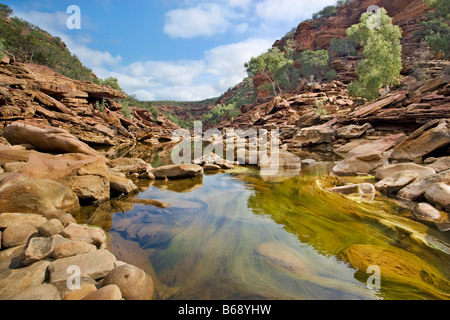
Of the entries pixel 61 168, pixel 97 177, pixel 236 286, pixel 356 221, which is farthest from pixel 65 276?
pixel 356 221

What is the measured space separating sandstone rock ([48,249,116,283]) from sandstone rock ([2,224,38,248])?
3.12ft

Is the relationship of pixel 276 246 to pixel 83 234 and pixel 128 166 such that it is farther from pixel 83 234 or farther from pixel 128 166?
pixel 128 166

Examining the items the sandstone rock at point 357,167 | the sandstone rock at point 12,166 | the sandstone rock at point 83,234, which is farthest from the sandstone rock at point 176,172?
the sandstone rock at point 357,167

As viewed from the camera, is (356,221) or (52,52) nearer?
(356,221)

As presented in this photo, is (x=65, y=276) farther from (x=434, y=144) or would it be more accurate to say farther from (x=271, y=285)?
(x=434, y=144)

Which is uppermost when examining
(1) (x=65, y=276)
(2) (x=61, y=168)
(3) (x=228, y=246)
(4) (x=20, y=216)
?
(2) (x=61, y=168)

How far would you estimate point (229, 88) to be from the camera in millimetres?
96250

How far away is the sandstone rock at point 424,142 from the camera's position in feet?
21.0

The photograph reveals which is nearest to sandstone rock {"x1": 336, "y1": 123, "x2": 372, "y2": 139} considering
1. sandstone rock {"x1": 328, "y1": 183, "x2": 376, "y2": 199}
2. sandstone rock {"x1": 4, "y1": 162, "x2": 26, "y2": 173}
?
sandstone rock {"x1": 328, "y1": 183, "x2": 376, "y2": 199}

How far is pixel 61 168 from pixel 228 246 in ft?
14.9

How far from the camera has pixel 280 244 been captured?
10.2ft

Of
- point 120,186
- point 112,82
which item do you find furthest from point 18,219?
point 112,82

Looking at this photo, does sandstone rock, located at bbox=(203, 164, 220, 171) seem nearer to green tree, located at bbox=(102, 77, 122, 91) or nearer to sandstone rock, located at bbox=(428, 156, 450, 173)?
sandstone rock, located at bbox=(428, 156, 450, 173)

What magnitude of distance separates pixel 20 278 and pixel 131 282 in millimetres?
1035
